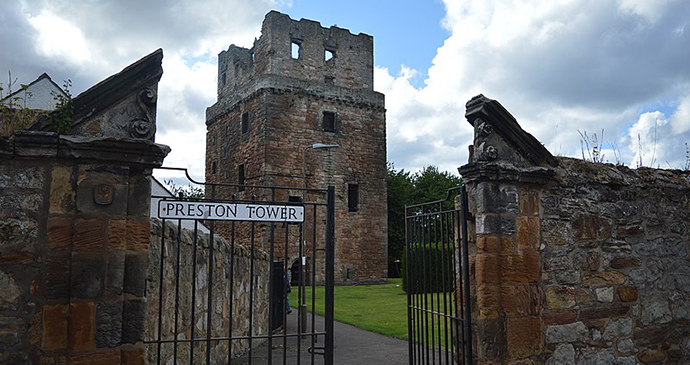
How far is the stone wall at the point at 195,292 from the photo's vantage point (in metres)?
4.73

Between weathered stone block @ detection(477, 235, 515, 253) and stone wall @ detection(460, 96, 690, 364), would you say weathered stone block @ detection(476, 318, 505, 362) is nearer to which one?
stone wall @ detection(460, 96, 690, 364)

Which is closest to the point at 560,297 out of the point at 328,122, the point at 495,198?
the point at 495,198

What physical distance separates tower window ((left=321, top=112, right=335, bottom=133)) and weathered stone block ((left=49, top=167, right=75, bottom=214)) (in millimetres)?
24425

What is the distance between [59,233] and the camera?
11.7 feet

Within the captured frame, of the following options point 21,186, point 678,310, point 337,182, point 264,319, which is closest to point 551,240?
point 678,310

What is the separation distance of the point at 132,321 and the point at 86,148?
1195 millimetres

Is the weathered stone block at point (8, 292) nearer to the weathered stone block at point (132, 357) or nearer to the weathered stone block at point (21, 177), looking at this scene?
the weathered stone block at point (21, 177)

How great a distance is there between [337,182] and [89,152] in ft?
78.9

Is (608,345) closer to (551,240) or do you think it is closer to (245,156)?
(551,240)

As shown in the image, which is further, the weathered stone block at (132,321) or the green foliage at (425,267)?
the green foliage at (425,267)

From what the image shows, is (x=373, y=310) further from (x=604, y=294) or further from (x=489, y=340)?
(x=489, y=340)

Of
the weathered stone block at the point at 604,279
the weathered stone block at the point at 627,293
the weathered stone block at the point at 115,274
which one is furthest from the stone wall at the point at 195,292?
the weathered stone block at the point at 627,293

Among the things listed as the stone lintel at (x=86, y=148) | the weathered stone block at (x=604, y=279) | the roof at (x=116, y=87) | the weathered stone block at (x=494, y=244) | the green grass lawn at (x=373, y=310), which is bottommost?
the green grass lawn at (x=373, y=310)

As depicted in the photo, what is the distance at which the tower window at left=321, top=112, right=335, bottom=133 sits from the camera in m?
28.0
